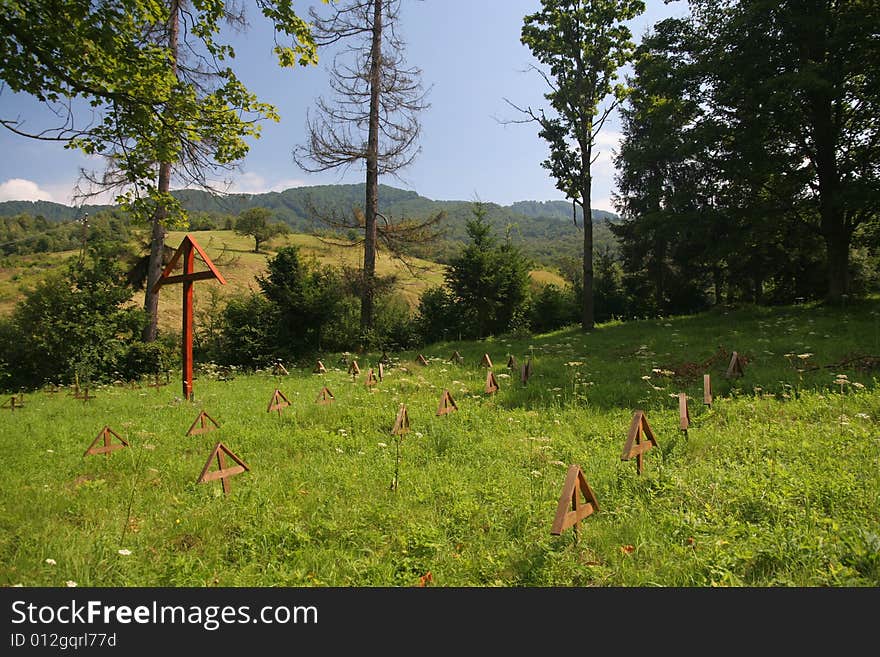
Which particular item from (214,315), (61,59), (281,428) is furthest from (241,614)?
(214,315)

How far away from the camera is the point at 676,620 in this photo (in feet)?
9.08

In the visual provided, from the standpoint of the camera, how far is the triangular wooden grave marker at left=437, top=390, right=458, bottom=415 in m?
7.71

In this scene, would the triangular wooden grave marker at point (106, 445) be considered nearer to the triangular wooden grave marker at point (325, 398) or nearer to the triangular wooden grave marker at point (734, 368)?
the triangular wooden grave marker at point (325, 398)

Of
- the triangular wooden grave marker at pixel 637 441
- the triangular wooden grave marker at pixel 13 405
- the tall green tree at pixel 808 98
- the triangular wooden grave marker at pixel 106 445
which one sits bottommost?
the triangular wooden grave marker at pixel 13 405

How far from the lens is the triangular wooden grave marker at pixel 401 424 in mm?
6433

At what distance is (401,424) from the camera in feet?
21.9

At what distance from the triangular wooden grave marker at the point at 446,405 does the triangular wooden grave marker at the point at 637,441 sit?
335cm

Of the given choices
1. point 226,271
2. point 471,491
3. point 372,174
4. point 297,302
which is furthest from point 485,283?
point 226,271

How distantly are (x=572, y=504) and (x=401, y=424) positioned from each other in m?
3.41

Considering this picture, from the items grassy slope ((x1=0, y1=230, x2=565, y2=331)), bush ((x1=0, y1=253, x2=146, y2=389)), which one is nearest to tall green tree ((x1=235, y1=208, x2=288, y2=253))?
grassy slope ((x1=0, y1=230, x2=565, y2=331))

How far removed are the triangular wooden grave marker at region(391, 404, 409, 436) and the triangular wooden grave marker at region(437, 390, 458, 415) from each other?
0.84 metres

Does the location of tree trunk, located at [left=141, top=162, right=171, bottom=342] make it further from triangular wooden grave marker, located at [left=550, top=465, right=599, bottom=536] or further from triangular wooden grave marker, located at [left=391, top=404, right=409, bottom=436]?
triangular wooden grave marker, located at [left=550, top=465, right=599, bottom=536]

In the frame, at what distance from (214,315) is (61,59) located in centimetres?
1585

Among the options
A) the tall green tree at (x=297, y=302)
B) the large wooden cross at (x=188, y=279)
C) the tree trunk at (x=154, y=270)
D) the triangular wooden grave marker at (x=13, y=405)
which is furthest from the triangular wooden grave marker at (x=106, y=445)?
the tall green tree at (x=297, y=302)
